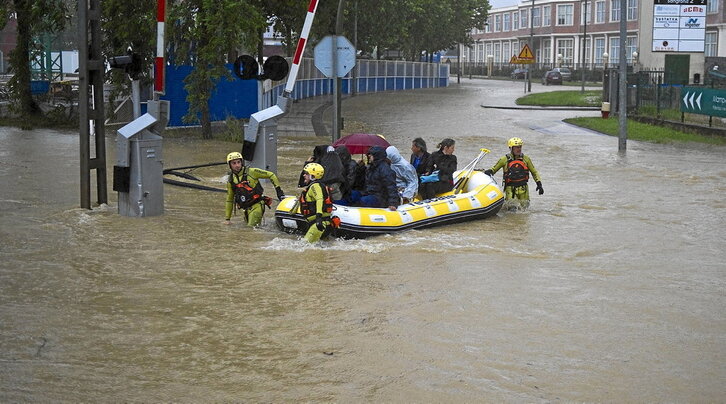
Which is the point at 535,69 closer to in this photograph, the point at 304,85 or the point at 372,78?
the point at 372,78

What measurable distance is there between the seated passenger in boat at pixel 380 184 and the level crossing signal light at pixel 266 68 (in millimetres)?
4954

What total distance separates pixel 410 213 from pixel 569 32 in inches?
3640

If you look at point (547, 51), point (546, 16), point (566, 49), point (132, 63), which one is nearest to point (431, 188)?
point (132, 63)

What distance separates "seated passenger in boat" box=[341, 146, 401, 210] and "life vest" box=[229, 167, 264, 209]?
1370 millimetres

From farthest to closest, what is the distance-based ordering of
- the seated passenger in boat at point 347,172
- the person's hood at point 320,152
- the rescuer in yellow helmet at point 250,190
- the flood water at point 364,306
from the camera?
the seated passenger in boat at point 347,172 < the person's hood at point 320,152 < the rescuer in yellow helmet at point 250,190 < the flood water at point 364,306

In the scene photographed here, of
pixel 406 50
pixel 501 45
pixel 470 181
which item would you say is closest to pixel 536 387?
pixel 470 181

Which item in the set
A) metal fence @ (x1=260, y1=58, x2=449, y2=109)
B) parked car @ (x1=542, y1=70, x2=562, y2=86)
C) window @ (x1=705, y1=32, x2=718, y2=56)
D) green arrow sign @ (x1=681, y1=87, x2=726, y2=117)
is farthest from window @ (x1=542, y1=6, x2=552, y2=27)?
green arrow sign @ (x1=681, y1=87, x2=726, y2=117)

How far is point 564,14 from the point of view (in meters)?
103

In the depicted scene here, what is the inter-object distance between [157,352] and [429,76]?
216 feet

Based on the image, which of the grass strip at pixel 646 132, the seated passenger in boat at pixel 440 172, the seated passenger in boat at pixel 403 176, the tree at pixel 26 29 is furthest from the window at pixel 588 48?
the seated passenger in boat at pixel 403 176

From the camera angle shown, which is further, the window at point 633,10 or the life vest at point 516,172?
the window at point 633,10

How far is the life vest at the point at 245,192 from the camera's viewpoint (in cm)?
1364

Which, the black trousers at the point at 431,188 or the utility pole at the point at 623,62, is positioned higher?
the utility pole at the point at 623,62

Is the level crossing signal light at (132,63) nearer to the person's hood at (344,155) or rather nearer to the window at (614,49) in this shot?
the person's hood at (344,155)
